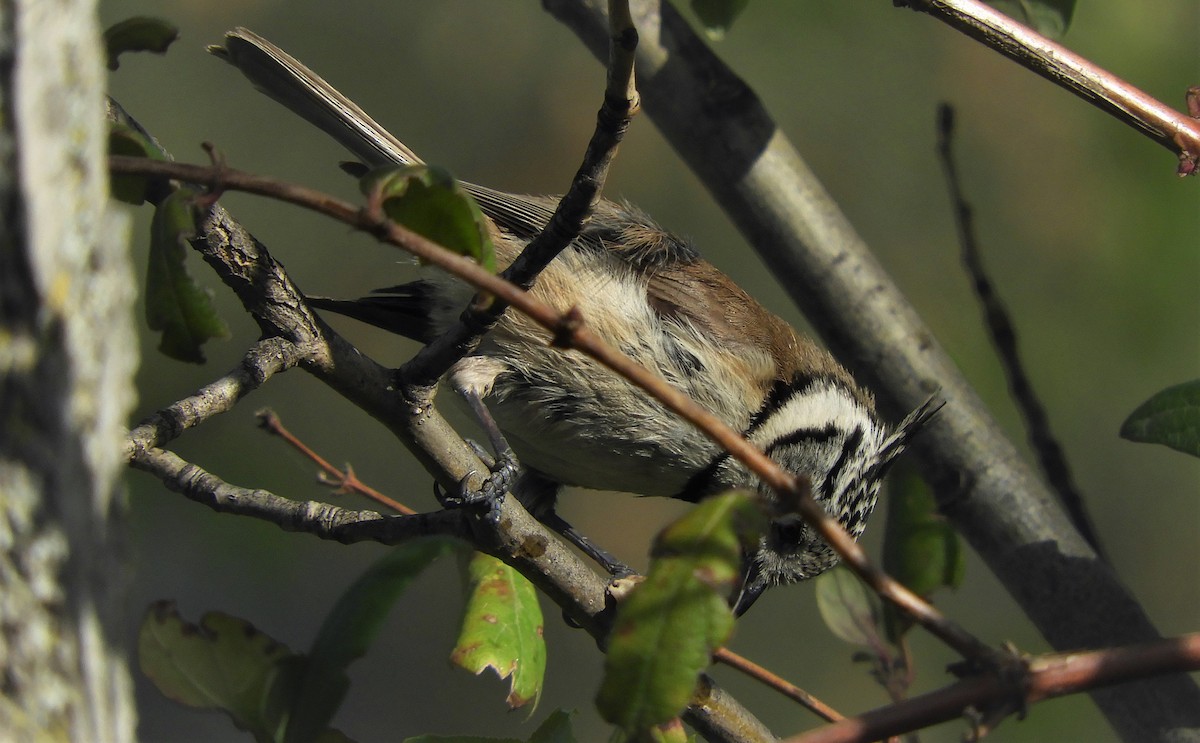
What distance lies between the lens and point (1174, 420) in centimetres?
134

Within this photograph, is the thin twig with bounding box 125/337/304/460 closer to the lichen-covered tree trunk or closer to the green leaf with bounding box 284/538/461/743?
the green leaf with bounding box 284/538/461/743

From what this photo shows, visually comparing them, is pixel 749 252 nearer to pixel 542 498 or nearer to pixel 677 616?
pixel 542 498

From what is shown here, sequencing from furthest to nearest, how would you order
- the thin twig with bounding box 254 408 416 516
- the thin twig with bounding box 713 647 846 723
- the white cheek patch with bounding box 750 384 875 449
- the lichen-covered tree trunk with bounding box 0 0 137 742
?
the white cheek patch with bounding box 750 384 875 449 < the thin twig with bounding box 254 408 416 516 < the thin twig with bounding box 713 647 846 723 < the lichen-covered tree trunk with bounding box 0 0 137 742

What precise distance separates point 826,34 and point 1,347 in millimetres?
4448

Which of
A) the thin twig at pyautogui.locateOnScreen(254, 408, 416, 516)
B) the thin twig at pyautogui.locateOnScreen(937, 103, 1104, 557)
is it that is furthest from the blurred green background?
the thin twig at pyautogui.locateOnScreen(254, 408, 416, 516)

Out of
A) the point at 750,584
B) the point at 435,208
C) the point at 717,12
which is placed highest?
the point at 717,12

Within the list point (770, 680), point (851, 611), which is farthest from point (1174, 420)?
point (770, 680)

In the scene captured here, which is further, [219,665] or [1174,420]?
[1174,420]

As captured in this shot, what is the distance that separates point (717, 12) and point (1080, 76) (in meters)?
0.57

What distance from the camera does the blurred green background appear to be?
4043 millimetres

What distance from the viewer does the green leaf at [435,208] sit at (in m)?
1.07

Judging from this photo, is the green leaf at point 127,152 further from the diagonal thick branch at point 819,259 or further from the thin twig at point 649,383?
the diagonal thick branch at point 819,259

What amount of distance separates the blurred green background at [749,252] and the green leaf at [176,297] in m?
Result: 2.79

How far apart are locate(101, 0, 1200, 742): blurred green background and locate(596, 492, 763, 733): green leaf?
2.96m
